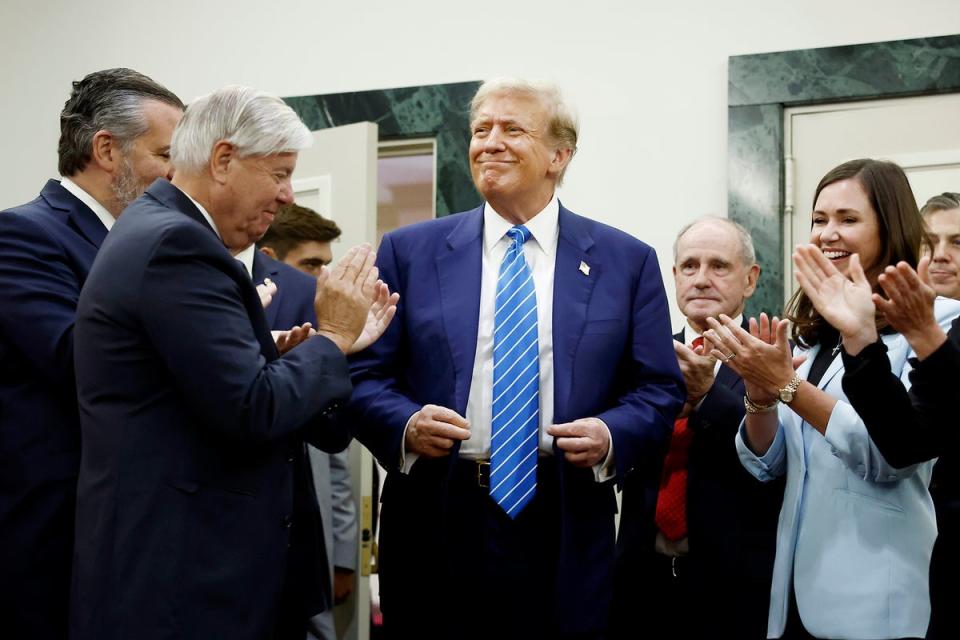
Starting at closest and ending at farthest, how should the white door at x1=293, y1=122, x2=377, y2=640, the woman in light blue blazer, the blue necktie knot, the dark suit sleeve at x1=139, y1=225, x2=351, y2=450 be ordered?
the dark suit sleeve at x1=139, y1=225, x2=351, y2=450
the woman in light blue blazer
the blue necktie knot
the white door at x1=293, y1=122, x2=377, y2=640

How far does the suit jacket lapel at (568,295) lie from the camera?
2170 millimetres

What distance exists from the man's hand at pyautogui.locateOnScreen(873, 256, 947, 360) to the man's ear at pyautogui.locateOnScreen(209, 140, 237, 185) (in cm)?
115

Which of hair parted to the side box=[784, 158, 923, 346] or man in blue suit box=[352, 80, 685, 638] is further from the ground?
hair parted to the side box=[784, 158, 923, 346]

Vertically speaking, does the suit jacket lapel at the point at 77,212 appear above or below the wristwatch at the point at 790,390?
above

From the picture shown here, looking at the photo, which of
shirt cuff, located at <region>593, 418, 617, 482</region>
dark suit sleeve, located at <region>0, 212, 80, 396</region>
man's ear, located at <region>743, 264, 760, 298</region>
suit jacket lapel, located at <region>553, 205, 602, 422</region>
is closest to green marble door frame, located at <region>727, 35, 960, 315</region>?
man's ear, located at <region>743, 264, 760, 298</region>

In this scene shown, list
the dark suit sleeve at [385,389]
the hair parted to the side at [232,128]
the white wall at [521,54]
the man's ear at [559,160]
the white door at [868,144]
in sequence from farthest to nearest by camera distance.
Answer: the white wall at [521,54], the white door at [868,144], the man's ear at [559,160], the dark suit sleeve at [385,389], the hair parted to the side at [232,128]

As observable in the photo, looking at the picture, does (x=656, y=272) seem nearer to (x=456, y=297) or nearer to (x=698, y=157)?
(x=456, y=297)

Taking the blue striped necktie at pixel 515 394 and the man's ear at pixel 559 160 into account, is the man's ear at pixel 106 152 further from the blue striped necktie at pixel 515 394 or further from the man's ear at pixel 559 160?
the man's ear at pixel 559 160

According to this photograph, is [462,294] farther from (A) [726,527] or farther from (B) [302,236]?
(B) [302,236]

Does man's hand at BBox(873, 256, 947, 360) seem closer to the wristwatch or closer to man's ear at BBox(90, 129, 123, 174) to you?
the wristwatch

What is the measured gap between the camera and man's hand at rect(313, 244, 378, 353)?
6.15 feet

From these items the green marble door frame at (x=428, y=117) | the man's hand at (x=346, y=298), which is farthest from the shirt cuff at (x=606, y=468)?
the green marble door frame at (x=428, y=117)

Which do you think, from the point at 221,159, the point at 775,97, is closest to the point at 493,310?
the point at 221,159

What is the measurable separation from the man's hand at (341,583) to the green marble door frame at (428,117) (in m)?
1.40
